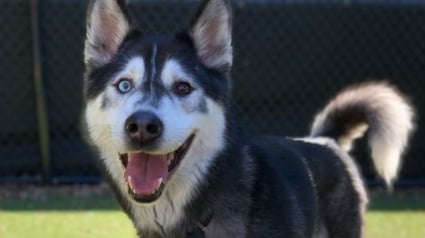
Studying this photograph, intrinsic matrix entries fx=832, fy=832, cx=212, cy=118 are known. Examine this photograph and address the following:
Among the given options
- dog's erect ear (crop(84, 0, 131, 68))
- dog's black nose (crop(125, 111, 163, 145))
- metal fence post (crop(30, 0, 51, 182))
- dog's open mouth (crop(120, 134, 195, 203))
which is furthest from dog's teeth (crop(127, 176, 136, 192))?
metal fence post (crop(30, 0, 51, 182))

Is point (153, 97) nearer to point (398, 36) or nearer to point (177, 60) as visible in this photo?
point (177, 60)

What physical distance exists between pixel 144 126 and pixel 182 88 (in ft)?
1.12

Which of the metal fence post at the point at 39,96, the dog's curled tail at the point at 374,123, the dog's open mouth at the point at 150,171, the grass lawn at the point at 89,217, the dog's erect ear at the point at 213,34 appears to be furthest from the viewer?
the metal fence post at the point at 39,96

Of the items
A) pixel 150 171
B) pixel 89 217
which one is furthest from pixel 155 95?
pixel 89 217

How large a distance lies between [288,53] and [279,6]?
1.42ft

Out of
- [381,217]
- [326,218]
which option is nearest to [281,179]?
[326,218]

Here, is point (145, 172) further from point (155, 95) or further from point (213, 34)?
point (213, 34)

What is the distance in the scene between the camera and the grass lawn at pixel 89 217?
588 cm

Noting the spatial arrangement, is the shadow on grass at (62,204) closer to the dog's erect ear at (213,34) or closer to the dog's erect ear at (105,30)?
the dog's erect ear at (105,30)

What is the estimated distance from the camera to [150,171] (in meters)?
3.32

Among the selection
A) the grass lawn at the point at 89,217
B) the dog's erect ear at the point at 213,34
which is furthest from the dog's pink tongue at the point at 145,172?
the grass lawn at the point at 89,217

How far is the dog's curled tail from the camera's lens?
15.0 ft

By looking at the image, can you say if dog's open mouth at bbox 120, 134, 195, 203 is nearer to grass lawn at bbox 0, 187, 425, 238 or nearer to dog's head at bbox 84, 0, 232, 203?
dog's head at bbox 84, 0, 232, 203

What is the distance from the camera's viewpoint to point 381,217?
6.50m
